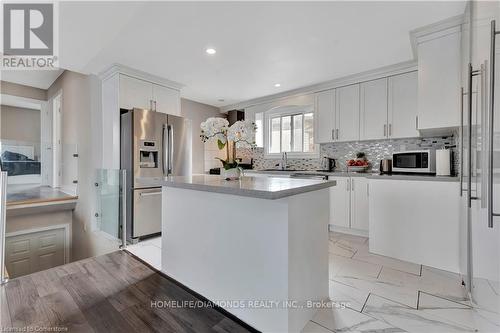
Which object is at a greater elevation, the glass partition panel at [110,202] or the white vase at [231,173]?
the white vase at [231,173]

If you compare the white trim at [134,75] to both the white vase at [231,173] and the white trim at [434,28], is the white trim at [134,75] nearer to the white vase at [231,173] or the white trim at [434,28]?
the white vase at [231,173]

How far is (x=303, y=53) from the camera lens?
2.84m

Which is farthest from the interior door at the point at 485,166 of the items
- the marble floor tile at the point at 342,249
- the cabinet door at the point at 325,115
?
the cabinet door at the point at 325,115

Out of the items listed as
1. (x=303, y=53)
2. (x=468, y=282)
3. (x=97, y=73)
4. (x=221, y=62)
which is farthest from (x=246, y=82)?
(x=468, y=282)

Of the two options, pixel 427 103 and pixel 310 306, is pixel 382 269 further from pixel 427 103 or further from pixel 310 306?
pixel 427 103

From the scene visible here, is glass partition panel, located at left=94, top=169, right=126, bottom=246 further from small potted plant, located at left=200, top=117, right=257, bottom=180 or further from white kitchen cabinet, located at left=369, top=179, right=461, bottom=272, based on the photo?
white kitchen cabinet, located at left=369, top=179, right=461, bottom=272

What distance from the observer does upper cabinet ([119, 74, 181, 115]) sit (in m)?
3.28

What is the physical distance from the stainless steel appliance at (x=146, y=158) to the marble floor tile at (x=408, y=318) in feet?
9.06

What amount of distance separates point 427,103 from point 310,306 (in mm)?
2387

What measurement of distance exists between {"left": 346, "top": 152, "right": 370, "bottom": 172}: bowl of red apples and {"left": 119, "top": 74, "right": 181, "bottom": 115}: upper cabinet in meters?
3.10

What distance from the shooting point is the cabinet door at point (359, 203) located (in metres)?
3.32

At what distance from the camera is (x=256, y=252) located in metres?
1.49

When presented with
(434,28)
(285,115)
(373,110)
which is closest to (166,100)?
(285,115)

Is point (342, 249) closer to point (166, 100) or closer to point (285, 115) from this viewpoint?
point (285, 115)
